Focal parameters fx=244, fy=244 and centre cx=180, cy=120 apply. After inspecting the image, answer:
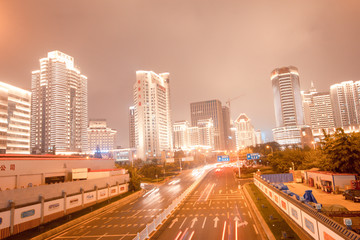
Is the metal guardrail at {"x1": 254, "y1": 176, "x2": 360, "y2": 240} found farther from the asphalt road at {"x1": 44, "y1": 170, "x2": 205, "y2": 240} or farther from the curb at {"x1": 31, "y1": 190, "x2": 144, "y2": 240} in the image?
the curb at {"x1": 31, "y1": 190, "x2": 144, "y2": 240}

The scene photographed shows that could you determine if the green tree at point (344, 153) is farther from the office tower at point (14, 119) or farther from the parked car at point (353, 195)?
the office tower at point (14, 119)

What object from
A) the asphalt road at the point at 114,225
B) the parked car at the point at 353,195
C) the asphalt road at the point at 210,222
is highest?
the parked car at the point at 353,195

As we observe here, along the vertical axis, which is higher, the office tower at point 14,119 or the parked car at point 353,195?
the office tower at point 14,119

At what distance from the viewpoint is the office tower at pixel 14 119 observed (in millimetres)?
121875

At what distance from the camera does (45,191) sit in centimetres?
3416

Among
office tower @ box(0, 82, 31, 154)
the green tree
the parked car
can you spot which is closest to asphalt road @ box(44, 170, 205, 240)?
the parked car

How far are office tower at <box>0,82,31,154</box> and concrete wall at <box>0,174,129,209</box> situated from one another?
101510 mm

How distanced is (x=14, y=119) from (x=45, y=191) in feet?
413

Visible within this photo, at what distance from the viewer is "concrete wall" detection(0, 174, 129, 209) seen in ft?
92.8

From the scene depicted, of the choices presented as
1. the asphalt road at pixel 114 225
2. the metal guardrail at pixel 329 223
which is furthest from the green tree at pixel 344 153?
the asphalt road at pixel 114 225

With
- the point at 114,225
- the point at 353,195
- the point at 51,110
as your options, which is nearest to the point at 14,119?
the point at 51,110

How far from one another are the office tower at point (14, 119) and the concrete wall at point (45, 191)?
101510 millimetres

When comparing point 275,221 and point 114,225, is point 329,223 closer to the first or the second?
point 275,221

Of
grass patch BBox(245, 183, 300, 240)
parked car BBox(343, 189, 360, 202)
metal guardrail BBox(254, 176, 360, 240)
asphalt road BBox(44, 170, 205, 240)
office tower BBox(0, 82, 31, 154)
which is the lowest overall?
asphalt road BBox(44, 170, 205, 240)
